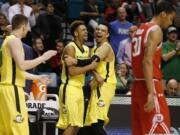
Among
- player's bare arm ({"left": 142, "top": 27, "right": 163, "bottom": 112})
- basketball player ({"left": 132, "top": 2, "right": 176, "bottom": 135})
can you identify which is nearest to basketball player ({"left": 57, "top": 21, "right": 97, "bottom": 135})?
basketball player ({"left": 132, "top": 2, "right": 176, "bottom": 135})

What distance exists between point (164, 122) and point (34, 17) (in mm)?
7294

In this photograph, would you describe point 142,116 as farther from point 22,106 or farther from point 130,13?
point 130,13

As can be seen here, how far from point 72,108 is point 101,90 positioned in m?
0.63

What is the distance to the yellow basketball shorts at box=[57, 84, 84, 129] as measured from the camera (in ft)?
32.6

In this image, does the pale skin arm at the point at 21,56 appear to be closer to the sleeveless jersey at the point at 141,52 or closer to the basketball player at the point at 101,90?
the sleeveless jersey at the point at 141,52

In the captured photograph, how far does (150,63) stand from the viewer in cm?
761

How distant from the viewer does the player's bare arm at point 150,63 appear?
756 centimetres

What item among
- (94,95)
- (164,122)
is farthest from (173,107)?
(164,122)

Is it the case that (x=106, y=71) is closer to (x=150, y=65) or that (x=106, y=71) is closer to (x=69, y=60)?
(x=69, y=60)

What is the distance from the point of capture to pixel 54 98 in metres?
11.3

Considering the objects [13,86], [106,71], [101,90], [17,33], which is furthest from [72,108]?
[17,33]

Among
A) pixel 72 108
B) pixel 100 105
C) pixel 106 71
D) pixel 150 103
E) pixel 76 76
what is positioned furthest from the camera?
pixel 106 71

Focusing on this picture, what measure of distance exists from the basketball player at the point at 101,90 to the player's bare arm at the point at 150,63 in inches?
100

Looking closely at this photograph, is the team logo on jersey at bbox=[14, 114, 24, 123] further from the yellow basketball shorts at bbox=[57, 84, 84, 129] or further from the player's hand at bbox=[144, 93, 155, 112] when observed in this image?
the yellow basketball shorts at bbox=[57, 84, 84, 129]
